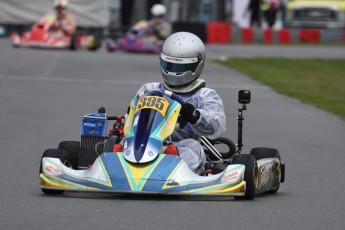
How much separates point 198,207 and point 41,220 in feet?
3.64

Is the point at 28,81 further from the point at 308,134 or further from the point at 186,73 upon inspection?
the point at 186,73

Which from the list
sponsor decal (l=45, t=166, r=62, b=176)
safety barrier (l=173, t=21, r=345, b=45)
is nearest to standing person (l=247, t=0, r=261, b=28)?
safety barrier (l=173, t=21, r=345, b=45)

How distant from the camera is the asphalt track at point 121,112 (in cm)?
707

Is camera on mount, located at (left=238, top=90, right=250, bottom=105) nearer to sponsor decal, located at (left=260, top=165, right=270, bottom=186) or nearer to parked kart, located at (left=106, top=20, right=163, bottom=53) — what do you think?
sponsor decal, located at (left=260, top=165, right=270, bottom=186)

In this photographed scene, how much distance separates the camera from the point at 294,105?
1739 centimetres

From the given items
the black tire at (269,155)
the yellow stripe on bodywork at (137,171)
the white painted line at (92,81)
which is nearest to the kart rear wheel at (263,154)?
Answer: the black tire at (269,155)

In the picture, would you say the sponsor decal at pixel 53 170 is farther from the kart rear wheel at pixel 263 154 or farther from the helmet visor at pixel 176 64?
the kart rear wheel at pixel 263 154

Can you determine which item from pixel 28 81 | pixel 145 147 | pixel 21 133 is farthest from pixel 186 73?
pixel 28 81

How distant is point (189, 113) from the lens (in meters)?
8.21

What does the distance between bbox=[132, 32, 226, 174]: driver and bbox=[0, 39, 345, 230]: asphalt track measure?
2.01ft

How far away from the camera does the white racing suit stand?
8250 millimetres

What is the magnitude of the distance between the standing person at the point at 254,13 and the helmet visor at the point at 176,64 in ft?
110

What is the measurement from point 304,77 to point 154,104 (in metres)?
15.9

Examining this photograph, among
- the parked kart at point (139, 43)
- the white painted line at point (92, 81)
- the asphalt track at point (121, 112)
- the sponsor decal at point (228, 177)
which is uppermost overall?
the sponsor decal at point (228, 177)
